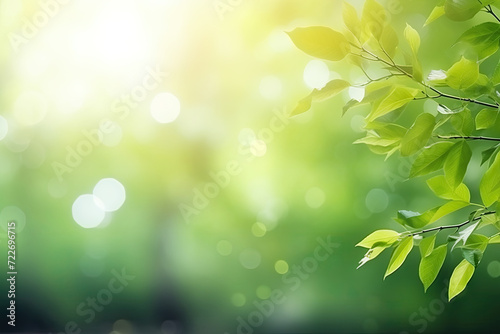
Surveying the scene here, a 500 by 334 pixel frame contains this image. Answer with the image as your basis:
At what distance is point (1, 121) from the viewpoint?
1.90 meters

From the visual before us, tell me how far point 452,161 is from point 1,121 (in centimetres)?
184

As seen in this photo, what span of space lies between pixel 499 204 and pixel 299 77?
4.98ft

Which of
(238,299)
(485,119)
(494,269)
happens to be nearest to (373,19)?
(485,119)

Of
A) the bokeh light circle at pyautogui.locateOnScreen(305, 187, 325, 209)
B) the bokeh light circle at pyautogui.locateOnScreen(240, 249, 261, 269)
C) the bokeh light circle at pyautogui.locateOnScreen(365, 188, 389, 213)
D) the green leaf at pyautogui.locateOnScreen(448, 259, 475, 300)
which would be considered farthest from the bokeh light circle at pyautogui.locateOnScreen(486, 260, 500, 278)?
the green leaf at pyautogui.locateOnScreen(448, 259, 475, 300)

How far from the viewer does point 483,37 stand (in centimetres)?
37

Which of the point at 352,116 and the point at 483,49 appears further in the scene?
the point at 352,116

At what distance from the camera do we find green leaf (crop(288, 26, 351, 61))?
0.35 meters

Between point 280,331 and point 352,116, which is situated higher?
point 352,116

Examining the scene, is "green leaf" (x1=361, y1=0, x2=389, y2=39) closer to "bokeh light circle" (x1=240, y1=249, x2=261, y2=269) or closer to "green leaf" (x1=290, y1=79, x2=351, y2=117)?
"green leaf" (x1=290, y1=79, x2=351, y2=117)

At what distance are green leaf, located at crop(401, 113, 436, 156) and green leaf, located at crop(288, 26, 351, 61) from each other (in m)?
0.07

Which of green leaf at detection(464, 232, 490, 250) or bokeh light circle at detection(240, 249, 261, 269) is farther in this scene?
bokeh light circle at detection(240, 249, 261, 269)

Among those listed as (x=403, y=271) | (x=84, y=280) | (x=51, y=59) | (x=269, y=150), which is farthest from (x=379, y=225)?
(x=51, y=59)

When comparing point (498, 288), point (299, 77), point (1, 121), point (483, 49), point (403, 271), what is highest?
point (1, 121)

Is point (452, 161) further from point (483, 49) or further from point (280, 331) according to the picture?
point (280, 331)
